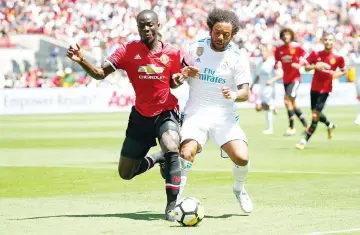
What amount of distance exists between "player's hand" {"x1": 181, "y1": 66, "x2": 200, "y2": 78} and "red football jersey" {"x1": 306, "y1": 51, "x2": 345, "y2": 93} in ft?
39.5

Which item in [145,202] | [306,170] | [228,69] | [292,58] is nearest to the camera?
[228,69]

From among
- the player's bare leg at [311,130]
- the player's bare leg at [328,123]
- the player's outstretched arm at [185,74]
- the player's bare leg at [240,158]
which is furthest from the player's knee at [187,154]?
the player's bare leg at [328,123]

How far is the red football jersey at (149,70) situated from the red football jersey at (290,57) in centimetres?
1540

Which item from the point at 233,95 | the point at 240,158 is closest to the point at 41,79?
the point at 240,158

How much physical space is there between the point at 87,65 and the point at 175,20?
1577 inches

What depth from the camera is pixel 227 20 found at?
10.7 meters

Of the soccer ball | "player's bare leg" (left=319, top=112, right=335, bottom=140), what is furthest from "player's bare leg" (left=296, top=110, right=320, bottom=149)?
the soccer ball

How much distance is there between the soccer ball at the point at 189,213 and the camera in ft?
32.1

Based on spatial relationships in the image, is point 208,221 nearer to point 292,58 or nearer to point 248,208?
point 248,208

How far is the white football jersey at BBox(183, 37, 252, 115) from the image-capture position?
1096 centimetres

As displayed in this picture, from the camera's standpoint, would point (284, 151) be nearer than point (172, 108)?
No

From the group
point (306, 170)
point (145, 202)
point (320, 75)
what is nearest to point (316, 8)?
point (320, 75)

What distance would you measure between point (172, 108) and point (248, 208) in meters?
1.49

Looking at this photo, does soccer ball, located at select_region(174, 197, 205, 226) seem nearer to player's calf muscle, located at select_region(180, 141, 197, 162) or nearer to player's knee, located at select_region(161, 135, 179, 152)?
player's calf muscle, located at select_region(180, 141, 197, 162)
